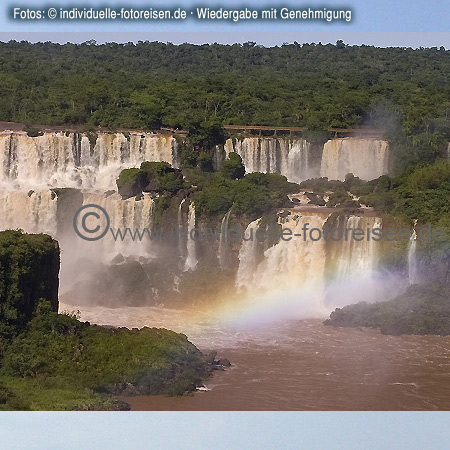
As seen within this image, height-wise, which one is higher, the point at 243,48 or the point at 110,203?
the point at 243,48

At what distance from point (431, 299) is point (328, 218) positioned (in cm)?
340

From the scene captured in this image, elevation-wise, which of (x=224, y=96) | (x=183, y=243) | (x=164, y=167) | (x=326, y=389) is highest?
(x=224, y=96)

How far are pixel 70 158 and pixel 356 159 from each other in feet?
26.6

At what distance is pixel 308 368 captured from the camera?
2016 centimetres

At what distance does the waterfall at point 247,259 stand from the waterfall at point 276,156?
6070 mm

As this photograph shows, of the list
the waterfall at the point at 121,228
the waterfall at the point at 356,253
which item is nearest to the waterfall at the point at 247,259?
the waterfall at the point at 356,253

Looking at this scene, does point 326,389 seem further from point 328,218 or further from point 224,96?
point 224,96

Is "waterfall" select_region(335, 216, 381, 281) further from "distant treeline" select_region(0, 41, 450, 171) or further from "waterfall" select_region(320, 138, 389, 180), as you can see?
"distant treeline" select_region(0, 41, 450, 171)

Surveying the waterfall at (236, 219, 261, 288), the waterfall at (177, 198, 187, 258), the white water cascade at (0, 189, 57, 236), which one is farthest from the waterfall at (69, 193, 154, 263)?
the waterfall at (236, 219, 261, 288)

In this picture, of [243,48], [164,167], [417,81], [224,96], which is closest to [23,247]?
[164,167]

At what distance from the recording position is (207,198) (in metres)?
27.8

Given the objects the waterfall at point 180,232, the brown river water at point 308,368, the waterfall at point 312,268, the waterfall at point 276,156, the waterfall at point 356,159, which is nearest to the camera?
the brown river water at point 308,368

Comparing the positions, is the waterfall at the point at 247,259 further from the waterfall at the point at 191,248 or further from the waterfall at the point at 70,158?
the waterfall at the point at 70,158

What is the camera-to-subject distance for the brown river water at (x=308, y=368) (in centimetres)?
1841
